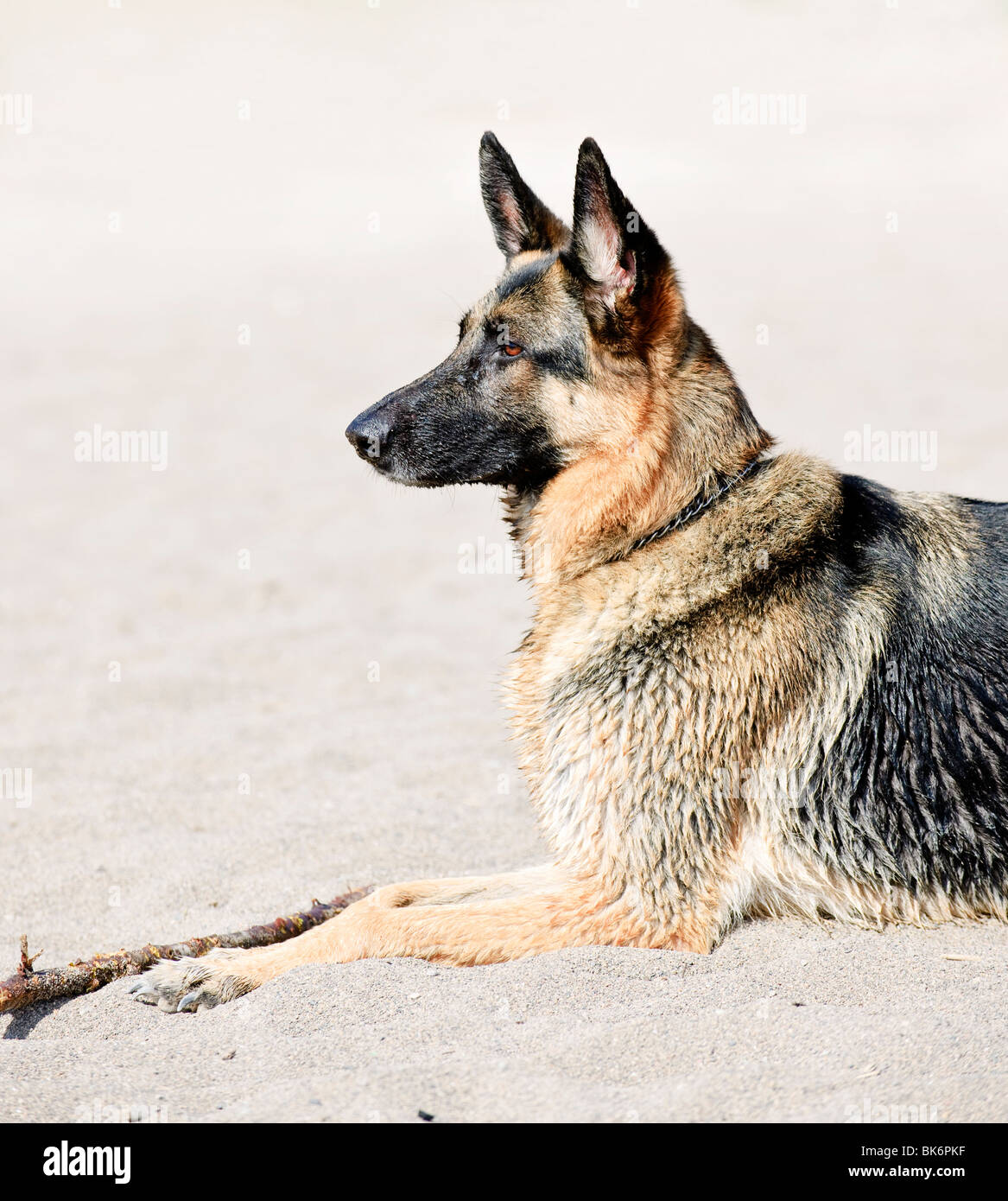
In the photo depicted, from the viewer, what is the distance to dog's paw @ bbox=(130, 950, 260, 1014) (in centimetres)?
386

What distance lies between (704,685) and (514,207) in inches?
90.8

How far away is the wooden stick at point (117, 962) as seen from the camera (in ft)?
12.2

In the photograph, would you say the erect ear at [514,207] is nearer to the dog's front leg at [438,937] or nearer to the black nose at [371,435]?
the black nose at [371,435]

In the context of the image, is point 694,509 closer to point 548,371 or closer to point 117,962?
point 548,371

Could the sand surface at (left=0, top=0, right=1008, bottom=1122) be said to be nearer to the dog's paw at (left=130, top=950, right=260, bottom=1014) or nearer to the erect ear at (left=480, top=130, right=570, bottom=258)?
the dog's paw at (left=130, top=950, right=260, bottom=1014)

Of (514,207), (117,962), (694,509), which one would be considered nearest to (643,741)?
(694,509)

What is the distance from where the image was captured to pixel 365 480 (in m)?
12.9

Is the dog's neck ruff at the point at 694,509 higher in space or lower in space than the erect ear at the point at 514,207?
lower

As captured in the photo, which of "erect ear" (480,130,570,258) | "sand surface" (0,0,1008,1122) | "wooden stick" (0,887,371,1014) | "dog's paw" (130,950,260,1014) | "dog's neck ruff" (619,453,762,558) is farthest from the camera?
"erect ear" (480,130,570,258)

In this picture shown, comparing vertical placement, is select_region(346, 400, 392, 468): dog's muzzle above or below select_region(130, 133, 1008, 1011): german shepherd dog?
above

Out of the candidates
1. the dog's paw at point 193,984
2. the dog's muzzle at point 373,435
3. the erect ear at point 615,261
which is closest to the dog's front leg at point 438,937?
the dog's paw at point 193,984

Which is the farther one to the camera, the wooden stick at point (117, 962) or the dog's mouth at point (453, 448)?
the dog's mouth at point (453, 448)

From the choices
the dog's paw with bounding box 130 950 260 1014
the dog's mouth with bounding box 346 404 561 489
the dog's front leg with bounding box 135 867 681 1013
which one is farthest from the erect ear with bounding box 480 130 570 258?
the dog's paw with bounding box 130 950 260 1014

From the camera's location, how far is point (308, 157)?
870 inches
